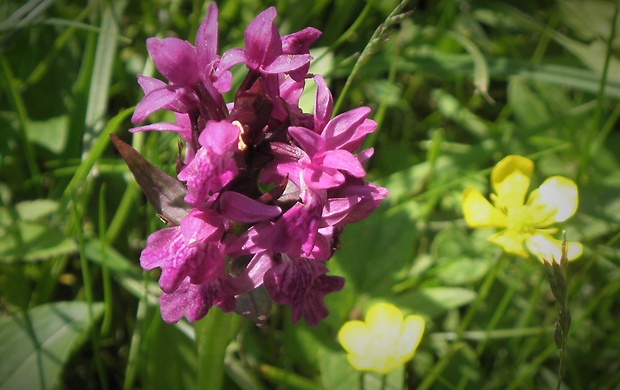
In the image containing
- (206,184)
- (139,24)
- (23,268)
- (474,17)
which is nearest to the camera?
(206,184)

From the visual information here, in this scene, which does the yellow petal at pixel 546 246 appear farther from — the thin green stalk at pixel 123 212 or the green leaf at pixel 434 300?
the thin green stalk at pixel 123 212

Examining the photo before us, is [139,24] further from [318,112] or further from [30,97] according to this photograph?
[318,112]

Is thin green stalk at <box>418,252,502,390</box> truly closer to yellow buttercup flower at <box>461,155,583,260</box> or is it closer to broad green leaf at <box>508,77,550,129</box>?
yellow buttercup flower at <box>461,155,583,260</box>

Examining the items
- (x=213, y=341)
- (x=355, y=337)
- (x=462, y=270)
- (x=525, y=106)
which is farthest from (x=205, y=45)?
(x=525, y=106)

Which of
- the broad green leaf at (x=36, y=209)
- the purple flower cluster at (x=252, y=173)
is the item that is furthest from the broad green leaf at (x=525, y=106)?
the broad green leaf at (x=36, y=209)

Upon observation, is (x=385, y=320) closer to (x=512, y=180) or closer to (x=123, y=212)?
(x=512, y=180)

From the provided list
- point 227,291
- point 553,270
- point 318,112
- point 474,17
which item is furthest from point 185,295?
point 474,17

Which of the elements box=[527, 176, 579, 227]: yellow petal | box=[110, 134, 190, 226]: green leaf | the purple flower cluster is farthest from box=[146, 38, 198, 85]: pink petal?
box=[527, 176, 579, 227]: yellow petal
